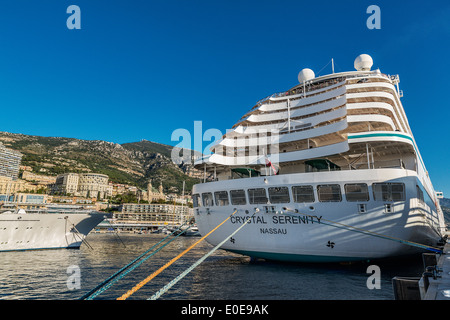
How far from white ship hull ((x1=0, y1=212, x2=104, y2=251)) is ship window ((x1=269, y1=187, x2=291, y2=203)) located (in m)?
27.2

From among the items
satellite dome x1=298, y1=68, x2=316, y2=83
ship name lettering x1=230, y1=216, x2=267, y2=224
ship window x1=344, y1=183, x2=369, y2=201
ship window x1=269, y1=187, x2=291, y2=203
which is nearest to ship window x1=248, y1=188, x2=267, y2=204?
ship window x1=269, y1=187, x2=291, y2=203

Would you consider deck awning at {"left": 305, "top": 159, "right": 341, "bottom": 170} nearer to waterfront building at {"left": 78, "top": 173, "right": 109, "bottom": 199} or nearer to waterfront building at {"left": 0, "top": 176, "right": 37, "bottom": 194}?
waterfront building at {"left": 0, "top": 176, "right": 37, "bottom": 194}

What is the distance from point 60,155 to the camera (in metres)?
191

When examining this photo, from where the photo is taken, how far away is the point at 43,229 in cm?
3253

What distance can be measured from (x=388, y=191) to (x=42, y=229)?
1379 inches

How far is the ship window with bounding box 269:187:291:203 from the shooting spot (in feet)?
52.6

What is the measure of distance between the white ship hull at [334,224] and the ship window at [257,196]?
30 cm

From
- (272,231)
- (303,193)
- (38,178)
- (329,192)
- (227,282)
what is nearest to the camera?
(227,282)

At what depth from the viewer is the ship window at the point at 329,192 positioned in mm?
14938

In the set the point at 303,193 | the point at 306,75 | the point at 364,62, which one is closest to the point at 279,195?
the point at 303,193

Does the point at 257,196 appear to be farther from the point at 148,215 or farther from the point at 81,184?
the point at 81,184

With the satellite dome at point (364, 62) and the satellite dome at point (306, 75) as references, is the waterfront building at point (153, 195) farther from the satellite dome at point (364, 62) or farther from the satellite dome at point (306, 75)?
the satellite dome at point (364, 62)

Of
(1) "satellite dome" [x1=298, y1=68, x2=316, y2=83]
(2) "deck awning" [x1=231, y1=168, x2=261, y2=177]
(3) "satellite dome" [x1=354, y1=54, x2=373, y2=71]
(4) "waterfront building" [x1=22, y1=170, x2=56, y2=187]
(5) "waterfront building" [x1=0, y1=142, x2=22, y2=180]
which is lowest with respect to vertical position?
(2) "deck awning" [x1=231, y1=168, x2=261, y2=177]
